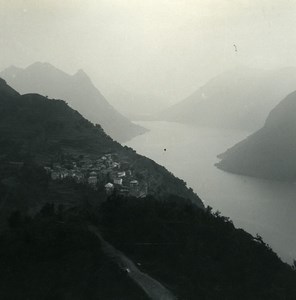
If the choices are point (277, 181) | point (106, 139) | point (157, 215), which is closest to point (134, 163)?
point (106, 139)

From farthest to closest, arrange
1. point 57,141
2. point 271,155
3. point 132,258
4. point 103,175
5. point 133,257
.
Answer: point 271,155, point 57,141, point 103,175, point 133,257, point 132,258

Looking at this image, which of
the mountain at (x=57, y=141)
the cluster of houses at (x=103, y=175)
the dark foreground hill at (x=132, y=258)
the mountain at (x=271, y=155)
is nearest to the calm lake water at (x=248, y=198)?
the mountain at (x=271, y=155)

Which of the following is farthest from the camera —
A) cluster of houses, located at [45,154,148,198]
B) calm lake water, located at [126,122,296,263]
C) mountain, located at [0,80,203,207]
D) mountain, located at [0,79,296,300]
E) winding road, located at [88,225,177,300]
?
calm lake water, located at [126,122,296,263]

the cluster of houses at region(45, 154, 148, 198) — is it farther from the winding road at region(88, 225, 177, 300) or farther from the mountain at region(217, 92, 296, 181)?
the mountain at region(217, 92, 296, 181)

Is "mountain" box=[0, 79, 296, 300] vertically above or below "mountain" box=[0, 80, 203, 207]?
below

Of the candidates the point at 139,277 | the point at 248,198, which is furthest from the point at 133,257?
the point at 248,198

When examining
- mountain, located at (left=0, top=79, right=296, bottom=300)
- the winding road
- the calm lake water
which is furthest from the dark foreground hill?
the calm lake water

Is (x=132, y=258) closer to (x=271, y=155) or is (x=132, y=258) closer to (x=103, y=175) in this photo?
(x=103, y=175)

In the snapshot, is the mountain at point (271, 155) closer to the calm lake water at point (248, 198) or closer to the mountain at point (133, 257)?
the calm lake water at point (248, 198)
